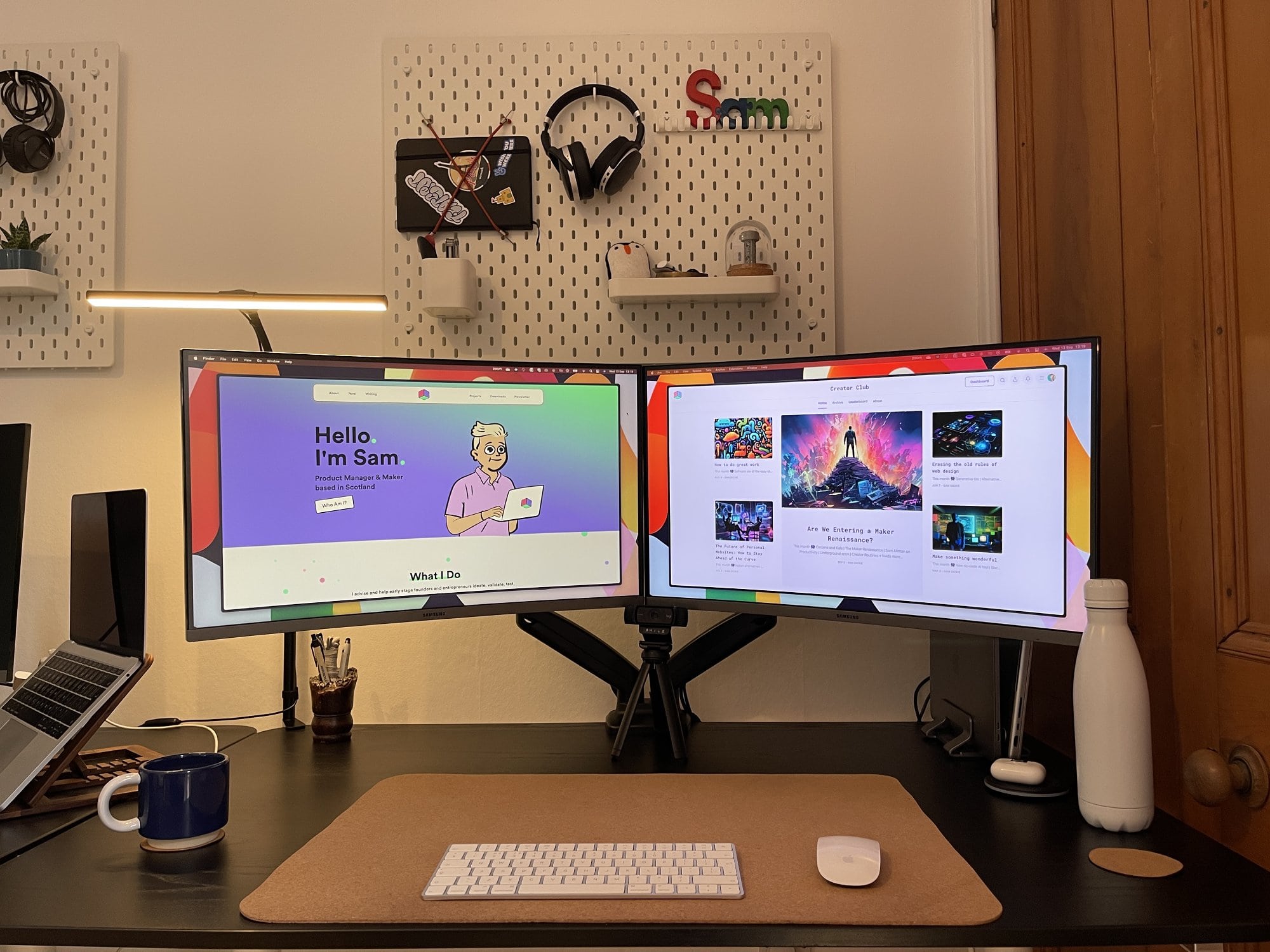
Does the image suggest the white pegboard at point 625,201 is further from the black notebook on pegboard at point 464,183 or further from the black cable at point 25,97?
the black cable at point 25,97

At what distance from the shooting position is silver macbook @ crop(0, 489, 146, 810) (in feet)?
3.49

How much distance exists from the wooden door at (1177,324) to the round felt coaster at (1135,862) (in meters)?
0.09

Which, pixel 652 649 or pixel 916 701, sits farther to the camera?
pixel 916 701

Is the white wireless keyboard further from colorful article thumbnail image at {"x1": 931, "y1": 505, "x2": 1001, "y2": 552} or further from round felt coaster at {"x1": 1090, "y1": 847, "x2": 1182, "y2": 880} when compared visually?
colorful article thumbnail image at {"x1": 931, "y1": 505, "x2": 1001, "y2": 552}

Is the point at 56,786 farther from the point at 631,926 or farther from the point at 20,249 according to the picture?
the point at 20,249

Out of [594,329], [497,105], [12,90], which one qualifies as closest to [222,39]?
[12,90]

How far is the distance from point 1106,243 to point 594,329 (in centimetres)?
78

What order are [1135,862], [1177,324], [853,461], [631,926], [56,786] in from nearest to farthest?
[631,926] < [1135,862] < [1177,324] < [56,786] < [853,461]

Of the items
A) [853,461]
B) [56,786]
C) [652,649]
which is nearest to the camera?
[56,786]

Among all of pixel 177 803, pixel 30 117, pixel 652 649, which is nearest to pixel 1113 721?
pixel 652 649

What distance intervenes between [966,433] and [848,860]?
55cm

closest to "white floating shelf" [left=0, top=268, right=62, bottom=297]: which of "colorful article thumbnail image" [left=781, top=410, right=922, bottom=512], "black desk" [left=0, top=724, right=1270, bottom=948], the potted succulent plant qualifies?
the potted succulent plant

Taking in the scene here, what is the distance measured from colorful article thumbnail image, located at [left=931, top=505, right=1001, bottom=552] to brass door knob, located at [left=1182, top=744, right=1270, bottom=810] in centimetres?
31

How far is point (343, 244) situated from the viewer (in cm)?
155
